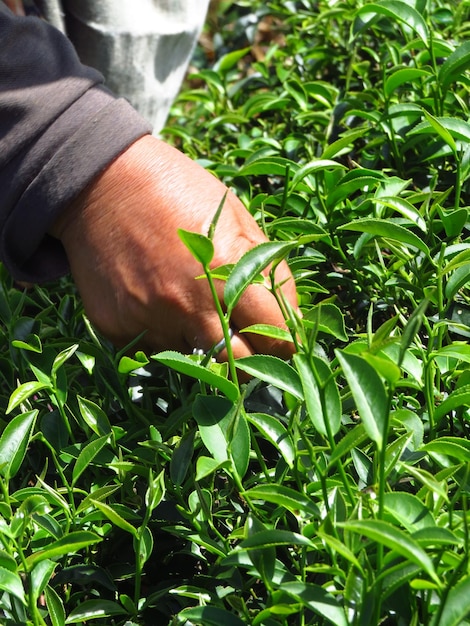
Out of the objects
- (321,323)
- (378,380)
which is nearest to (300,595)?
(378,380)

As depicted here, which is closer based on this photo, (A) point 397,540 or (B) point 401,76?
(A) point 397,540

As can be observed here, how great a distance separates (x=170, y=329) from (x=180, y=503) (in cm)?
24

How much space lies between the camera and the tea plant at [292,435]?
0.76m

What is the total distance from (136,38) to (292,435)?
1.21 m

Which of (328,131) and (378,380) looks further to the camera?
(328,131)

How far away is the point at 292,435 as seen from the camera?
91 cm

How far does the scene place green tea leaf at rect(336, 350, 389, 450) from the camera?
2.32 ft

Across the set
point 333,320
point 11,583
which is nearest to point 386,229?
point 333,320

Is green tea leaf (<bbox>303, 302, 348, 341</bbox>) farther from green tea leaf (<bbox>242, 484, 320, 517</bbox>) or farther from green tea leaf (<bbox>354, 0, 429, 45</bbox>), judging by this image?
green tea leaf (<bbox>354, 0, 429, 45</bbox>)

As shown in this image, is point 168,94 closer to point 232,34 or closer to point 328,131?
point 232,34

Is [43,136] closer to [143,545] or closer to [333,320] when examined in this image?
[333,320]

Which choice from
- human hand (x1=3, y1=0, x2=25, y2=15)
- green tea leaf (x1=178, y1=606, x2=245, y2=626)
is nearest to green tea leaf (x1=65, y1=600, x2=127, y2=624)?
green tea leaf (x1=178, y1=606, x2=245, y2=626)

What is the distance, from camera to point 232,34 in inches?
87.2

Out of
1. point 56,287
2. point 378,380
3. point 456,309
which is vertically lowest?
point 56,287
